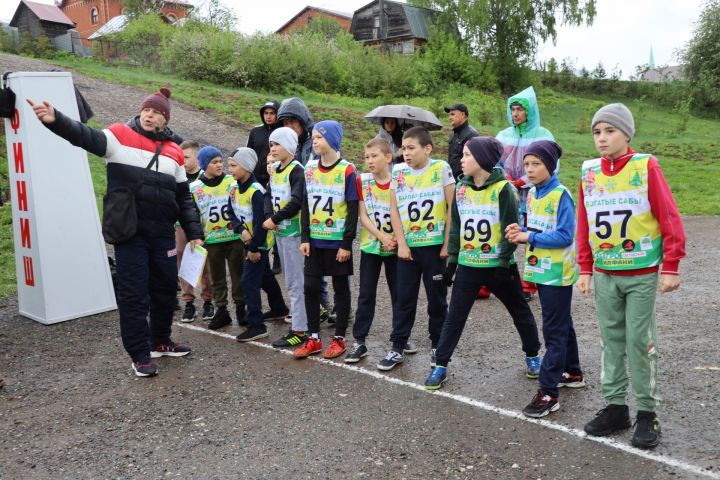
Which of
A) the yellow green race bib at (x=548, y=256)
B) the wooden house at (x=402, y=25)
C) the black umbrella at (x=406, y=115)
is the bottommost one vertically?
the yellow green race bib at (x=548, y=256)

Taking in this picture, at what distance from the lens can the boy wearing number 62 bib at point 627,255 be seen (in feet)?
12.6

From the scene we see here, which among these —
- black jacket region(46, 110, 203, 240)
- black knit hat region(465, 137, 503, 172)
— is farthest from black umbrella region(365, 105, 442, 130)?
black jacket region(46, 110, 203, 240)

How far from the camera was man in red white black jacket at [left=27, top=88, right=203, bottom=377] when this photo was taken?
5.24 metres

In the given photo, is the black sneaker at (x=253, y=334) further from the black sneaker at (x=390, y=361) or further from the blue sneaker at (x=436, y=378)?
the blue sneaker at (x=436, y=378)

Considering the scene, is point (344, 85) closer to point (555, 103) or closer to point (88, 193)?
point (555, 103)

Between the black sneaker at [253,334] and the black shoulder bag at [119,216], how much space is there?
5.04ft

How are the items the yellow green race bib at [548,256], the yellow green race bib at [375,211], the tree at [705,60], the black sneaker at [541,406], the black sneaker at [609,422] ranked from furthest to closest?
the tree at [705,60] → the yellow green race bib at [375,211] → the yellow green race bib at [548,256] → the black sneaker at [541,406] → the black sneaker at [609,422]

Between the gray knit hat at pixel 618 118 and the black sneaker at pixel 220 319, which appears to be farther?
the black sneaker at pixel 220 319

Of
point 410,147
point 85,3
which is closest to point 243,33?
point 410,147

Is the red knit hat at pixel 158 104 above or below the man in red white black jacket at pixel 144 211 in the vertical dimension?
above

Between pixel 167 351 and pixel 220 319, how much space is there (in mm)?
883

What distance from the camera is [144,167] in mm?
5305

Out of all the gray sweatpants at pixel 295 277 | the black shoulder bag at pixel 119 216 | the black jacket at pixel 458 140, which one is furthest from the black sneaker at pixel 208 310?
the black jacket at pixel 458 140

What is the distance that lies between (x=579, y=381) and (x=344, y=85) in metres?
27.8
